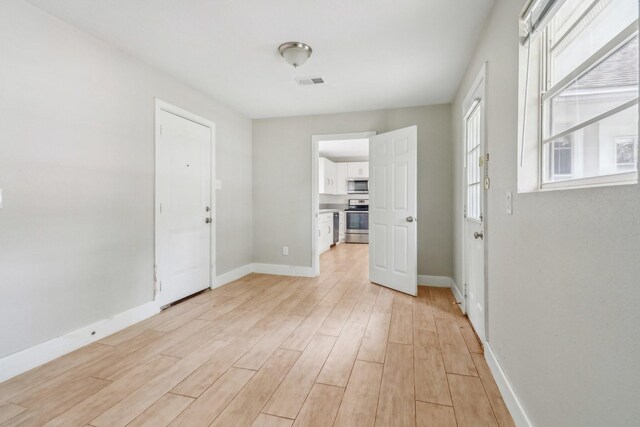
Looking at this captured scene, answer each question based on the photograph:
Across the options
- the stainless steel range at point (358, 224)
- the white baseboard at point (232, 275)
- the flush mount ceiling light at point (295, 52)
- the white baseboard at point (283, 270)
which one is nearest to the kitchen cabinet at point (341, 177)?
the stainless steel range at point (358, 224)

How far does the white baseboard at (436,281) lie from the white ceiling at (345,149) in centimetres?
275

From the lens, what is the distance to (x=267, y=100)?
12.6 ft

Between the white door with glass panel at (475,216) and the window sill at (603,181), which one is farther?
the white door with glass panel at (475,216)

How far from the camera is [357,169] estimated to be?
7.95 metres

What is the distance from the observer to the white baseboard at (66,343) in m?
1.91

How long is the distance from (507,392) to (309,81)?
3.05m

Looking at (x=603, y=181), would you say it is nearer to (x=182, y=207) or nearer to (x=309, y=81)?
(x=309, y=81)

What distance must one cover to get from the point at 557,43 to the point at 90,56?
303cm

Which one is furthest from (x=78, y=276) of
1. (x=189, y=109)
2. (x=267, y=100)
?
(x=267, y=100)

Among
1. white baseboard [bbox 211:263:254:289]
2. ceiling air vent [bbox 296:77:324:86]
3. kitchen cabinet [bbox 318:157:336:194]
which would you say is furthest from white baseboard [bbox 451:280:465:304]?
kitchen cabinet [bbox 318:157:336:194]

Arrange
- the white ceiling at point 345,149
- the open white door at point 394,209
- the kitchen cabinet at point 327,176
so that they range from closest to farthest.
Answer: the open white door at point 394,209, the white ceiling at point 345,149, the kitchen cabinet at point 327,176

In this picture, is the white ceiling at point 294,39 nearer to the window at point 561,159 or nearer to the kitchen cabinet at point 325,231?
the window at point 561,159

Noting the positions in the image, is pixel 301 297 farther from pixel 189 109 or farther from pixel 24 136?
pixel 24 136

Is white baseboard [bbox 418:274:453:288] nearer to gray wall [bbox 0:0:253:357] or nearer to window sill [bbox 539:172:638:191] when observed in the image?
window sill [bbox 539:172:638:191]
